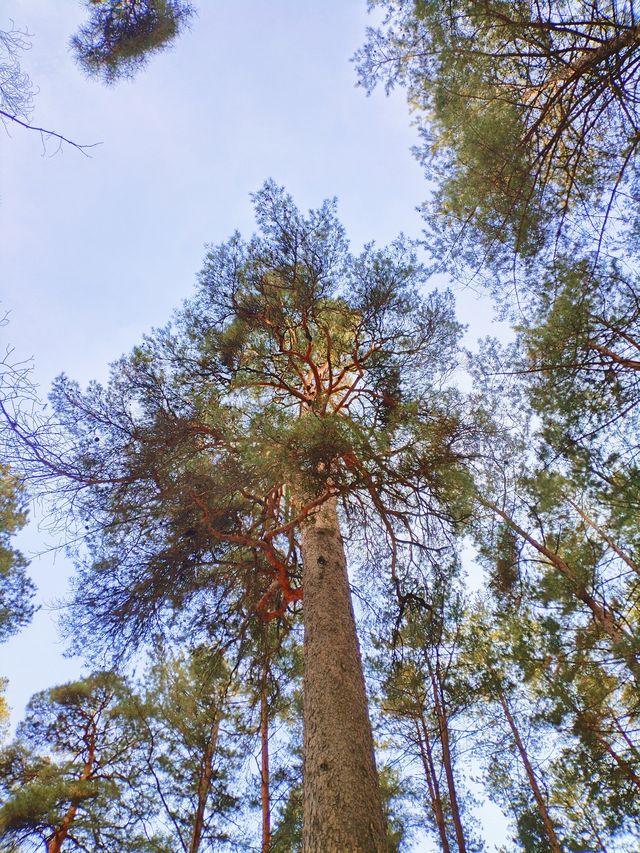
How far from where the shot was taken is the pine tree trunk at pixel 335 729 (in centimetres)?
271

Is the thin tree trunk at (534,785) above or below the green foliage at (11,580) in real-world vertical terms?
below

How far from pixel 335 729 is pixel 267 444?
2.20 metres

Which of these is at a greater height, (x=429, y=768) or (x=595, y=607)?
(x=595, y=607)

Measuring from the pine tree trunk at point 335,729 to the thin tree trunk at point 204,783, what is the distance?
4.03 m

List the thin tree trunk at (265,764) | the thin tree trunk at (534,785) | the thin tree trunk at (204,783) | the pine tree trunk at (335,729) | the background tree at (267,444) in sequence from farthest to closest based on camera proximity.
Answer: the thin tree trunk at (534,785), the thin tree trunk at (204,783), the thin tree trunk at (265,764), the background tree at (267,444), the pine tree trunk at (335,729)

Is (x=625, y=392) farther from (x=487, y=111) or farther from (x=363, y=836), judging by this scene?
(x=363, y=836)

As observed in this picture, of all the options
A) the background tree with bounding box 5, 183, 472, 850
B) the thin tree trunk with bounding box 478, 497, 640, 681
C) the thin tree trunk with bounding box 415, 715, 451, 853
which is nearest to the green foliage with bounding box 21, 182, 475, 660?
the background tree with bounding box 5, 183, 472, 850

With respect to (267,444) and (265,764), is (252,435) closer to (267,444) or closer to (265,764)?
(267,444)

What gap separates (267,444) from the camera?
14.1 ft

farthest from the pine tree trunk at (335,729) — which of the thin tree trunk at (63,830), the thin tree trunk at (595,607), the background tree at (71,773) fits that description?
the thin tree trunk at (63,830)

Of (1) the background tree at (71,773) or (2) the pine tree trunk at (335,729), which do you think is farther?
(1) the background tree at (71,773)

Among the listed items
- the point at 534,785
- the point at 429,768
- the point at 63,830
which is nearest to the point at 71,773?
the point at 63,830

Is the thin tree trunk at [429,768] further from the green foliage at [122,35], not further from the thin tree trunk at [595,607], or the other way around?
the green foliage at [122,35]

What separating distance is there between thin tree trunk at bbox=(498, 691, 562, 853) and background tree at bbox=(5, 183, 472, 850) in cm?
427
